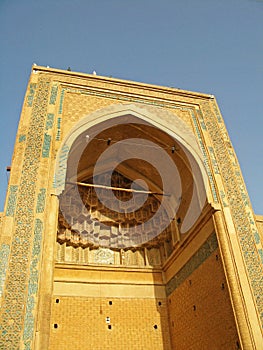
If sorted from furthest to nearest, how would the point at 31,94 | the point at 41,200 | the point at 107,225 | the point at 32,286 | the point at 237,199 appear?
the point at 107,225 < the point at 31,94 < the point at 237,199 < the point at 41,200 < the point at 32,286

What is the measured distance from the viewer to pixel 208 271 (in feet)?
21.4

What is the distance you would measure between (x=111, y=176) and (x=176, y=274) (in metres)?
3.02

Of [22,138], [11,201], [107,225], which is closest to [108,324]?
[107,225]

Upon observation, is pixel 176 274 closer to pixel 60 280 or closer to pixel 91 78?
pixel 60 280

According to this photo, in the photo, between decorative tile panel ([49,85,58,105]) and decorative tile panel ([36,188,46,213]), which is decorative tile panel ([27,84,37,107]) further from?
decorative tile panel ([36,188,46,213])

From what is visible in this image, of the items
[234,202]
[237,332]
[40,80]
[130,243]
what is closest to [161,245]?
[130,243]

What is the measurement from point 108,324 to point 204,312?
209cm

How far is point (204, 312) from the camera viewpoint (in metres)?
6.56

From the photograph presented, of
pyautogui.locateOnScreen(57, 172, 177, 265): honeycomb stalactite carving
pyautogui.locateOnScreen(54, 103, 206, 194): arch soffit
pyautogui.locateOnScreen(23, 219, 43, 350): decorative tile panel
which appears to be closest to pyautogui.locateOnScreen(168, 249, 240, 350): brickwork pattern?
pyautogui.locateOnScreen(57, 172, 177, 265): honeycomb stalactite carving

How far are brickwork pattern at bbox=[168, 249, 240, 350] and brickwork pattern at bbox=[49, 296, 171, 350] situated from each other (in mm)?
382

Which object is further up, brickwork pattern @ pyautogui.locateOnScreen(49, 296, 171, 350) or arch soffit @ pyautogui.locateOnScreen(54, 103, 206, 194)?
arch soffit @ pyautogui.locateOnScreen(54, 103, 206, 194)

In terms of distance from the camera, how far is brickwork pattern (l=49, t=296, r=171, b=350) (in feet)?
23.3

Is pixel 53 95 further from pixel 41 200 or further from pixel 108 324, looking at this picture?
pixel 108 324

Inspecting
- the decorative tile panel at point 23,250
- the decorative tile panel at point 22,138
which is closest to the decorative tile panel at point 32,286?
the decorative tile panel at point 23,250
